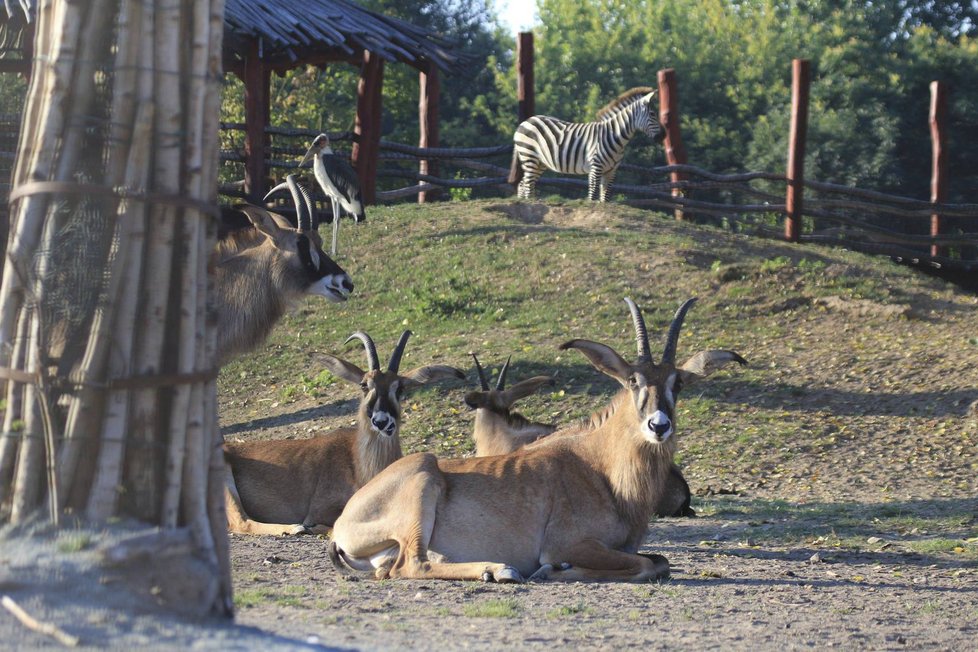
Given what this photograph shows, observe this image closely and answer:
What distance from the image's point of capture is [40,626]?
12.0ft

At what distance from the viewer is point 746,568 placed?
7.14 m

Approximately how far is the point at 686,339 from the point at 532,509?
21.5ft

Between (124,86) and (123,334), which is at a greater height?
(124,86)

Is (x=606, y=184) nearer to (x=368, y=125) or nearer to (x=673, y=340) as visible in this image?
(x=368, y=125)

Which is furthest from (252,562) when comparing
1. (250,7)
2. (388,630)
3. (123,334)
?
(250,7)

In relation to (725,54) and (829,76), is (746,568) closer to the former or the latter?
(829,76)

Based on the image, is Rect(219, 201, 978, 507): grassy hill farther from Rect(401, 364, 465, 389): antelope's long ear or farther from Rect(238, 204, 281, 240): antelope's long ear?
Rect(238, 204, 281, 240): antelope's long ear

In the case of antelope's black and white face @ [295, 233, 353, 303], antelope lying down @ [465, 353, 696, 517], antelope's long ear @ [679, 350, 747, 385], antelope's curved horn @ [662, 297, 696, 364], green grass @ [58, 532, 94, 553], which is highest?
antelope's black and white face @ [295, 233, 353, 303]

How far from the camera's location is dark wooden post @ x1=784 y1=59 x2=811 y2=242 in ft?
65.1

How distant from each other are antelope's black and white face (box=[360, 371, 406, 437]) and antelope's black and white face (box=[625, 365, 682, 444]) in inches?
70.5

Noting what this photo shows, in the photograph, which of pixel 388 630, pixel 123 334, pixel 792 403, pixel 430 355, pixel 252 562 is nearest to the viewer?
pixel 123 334

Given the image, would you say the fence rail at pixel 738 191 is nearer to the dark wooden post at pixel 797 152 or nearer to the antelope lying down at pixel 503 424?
the dark wooden post at pixel 797 152

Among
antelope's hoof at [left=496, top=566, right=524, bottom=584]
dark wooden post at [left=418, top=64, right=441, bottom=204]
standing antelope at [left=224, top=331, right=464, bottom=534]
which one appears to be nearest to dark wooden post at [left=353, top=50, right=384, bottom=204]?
dark wooden post at [left=418, top=64, right=441, bottom=204]

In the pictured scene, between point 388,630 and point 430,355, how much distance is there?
313 inches
